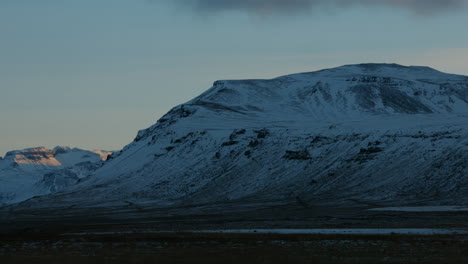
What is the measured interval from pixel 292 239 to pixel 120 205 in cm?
13147

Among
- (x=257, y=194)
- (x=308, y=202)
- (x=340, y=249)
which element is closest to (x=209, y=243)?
(x=340, y=249)

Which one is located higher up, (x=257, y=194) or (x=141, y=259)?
(x=141, y=259)

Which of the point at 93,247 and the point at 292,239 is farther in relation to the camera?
the point at 292,239

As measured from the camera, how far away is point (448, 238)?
64000 mm

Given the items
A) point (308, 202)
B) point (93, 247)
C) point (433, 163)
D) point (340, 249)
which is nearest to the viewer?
point (340, 249)

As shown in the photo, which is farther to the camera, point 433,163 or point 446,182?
point 433,163

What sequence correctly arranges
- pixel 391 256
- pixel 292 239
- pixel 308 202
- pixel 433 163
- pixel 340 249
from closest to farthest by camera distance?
pixel 391 256 → pixel 340 249 → pixel 292 239 → pixel 308 202 → pixel 433 163

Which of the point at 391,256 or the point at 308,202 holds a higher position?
the point at 391,256

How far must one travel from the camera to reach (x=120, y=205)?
194 meters

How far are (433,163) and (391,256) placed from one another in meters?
141

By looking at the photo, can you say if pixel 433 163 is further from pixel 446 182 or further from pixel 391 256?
pixel 391 256

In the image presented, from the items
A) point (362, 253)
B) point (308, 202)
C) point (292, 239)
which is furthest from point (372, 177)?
point (362, 253)

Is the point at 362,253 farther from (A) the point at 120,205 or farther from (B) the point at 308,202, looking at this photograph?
(A) the point at 120,205

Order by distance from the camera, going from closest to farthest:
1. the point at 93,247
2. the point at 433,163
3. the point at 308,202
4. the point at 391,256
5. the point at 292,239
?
the point at 391,256
the point at 93,247
the point at 292,239
the point at 308,202
the point at 433,163
